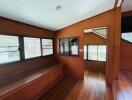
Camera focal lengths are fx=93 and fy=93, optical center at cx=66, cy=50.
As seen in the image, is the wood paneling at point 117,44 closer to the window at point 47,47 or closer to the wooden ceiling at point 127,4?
the wooden ceiling at point 127,4

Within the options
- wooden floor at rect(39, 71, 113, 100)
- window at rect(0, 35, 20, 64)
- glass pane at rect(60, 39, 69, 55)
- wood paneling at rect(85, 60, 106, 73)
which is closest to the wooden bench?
wooden floor at rect(39, 71, 113, 100)

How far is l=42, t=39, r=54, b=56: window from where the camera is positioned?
156 inches

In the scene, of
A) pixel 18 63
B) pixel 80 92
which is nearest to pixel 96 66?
pixel 80 92

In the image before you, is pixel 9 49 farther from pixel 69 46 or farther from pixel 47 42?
pixel 69 46

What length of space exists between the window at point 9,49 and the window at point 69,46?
2.13 m

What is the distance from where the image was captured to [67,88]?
10.6 ft

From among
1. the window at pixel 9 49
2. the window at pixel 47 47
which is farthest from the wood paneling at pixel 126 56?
the window at pixel 9 49

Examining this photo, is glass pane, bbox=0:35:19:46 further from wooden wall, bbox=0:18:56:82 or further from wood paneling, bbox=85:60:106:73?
wood paneling, bbox=85:60:106:73

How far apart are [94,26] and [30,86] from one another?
2.98m

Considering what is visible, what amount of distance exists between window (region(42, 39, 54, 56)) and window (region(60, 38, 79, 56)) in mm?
485

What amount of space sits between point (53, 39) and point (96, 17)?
2180 millimetres

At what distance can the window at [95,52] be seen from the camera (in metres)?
5.15

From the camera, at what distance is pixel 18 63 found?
2736mm

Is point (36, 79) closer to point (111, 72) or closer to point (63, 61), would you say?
point (63, 61)
